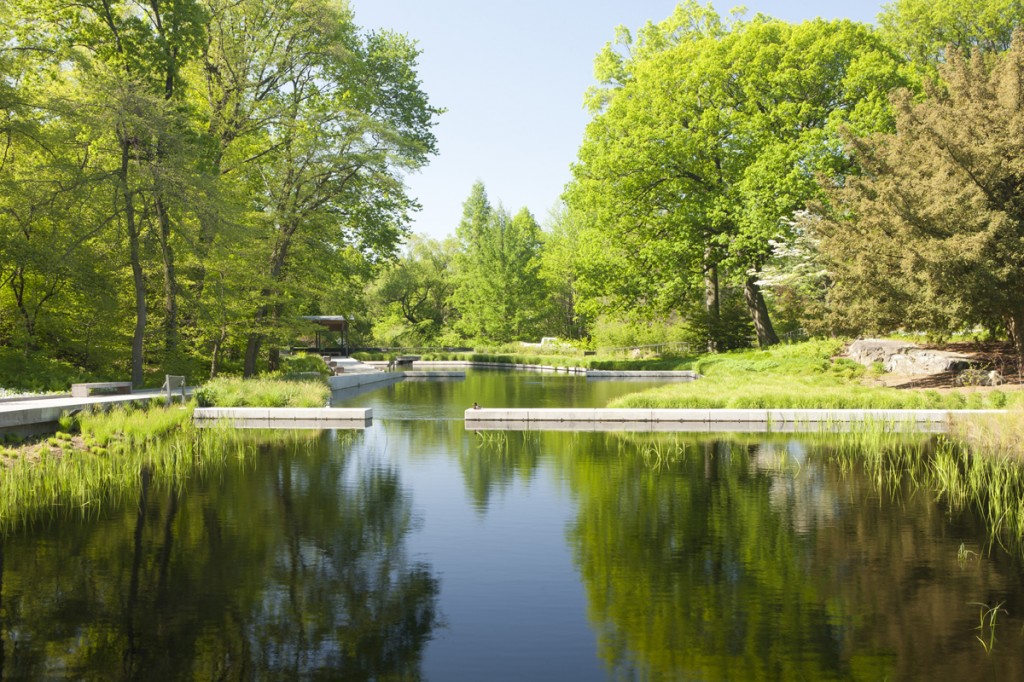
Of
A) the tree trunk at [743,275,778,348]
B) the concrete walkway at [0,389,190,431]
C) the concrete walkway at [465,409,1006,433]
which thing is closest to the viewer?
the concrete walkway at [0,389,190,431]

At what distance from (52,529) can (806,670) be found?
9.22 m

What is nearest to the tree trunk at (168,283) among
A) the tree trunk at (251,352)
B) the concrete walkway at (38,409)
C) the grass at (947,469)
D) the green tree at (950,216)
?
the tree trunk at (251,352)

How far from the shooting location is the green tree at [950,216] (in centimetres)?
2178

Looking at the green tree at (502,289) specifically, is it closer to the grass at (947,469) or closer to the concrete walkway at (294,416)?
the concrete walkway at (294,416)

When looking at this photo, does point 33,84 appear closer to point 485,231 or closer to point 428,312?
point 485,231

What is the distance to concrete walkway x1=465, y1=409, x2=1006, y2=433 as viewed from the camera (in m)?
18.8

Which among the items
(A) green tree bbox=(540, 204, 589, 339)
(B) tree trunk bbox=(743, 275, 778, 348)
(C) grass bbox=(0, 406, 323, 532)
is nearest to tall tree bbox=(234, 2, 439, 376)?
(C) grass bbox=(0, 406, 323, 532)

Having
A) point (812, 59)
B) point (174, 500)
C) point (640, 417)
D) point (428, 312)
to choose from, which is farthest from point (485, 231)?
point (174, 500)

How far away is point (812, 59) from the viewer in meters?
37.0

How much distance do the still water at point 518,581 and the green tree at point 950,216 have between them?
10.8 m

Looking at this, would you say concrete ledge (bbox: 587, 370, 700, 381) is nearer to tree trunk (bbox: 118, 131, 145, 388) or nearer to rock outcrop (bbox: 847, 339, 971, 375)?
rock outcrop (bbox: 847, 339, 971, 375)

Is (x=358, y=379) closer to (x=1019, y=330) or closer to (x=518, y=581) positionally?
(x=1019, y=330)

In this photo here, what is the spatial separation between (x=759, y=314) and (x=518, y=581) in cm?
3558

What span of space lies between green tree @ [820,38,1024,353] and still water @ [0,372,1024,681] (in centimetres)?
1079
